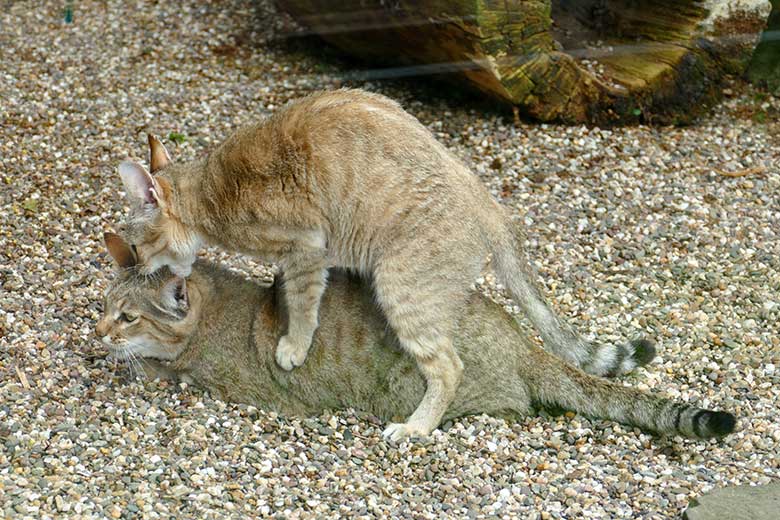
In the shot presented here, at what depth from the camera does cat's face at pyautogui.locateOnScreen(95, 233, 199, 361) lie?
17.0 feet

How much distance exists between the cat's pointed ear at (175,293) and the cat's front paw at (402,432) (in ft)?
4.05

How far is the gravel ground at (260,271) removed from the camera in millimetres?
4555

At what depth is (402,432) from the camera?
5.05 metres

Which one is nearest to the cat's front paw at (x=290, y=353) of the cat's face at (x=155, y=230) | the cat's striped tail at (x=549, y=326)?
the cat's face at (x=155, y=230)

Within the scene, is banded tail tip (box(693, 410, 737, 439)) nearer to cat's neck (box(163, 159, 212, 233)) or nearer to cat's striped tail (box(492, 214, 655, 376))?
cat's striped tail (box(492, 214, 655, 376))

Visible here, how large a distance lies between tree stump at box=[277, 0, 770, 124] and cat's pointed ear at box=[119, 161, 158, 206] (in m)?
2.70

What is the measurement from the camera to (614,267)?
6449mm

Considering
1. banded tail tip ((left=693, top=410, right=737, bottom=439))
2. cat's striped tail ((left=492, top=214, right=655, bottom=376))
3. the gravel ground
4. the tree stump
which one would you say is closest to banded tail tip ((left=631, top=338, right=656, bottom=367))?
cat's striped tail ((left=492, top=214, right=655, bottom=376))

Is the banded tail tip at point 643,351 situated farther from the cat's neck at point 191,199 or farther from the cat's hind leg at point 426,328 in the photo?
the cat's neck at point 191,199

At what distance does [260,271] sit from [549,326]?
80.3 inches

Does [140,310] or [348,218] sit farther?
[140,310]

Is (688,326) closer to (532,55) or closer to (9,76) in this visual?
(532,55)

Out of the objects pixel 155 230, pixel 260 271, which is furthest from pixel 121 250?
pixel 260 271

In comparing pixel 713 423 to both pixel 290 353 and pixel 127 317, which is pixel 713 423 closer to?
pixel 290 353
